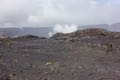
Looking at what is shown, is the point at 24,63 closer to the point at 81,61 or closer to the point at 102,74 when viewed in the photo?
the point at 81,61

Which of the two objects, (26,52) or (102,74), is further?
(26,52)

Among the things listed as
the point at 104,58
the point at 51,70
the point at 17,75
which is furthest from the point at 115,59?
the point at 17,75

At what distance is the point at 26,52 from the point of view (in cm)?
1753

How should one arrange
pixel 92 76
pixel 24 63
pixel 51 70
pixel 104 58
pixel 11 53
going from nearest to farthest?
pixel 92 76 < pixel 51 70 < pixel 24 63 < pixel 104 58 < pixel 11 53

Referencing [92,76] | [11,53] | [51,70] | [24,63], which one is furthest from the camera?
[11,53]

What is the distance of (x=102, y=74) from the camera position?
11.8 m

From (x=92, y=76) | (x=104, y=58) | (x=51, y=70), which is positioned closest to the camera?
(x=92, y=76)

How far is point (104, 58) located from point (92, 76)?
3.90 metres

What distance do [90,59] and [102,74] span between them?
313cm

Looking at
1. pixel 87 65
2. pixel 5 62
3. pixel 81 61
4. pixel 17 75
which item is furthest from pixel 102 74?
pixel 5 62

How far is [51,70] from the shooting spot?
41.7 feet

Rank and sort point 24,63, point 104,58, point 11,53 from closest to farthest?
point 24,63, point 104,58, point 11,53

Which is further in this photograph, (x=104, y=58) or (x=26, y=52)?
(x=26, y=52)

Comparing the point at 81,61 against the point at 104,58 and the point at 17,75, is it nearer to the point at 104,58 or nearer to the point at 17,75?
the point at 104,58
